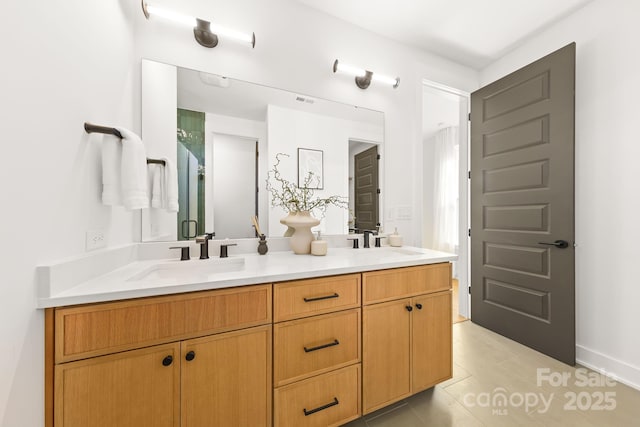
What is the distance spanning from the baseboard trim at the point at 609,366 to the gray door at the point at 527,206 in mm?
138

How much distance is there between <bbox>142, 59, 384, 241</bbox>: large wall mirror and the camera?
1477 millimetres

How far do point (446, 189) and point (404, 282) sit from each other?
11.8 ft

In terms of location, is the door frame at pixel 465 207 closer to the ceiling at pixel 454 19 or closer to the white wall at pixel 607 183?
the ceiling at pixel 454 19

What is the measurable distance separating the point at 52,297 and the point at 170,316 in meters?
0.33

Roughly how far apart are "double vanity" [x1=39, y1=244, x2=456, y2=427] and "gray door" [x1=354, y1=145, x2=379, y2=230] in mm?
713

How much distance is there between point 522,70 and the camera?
2104 millimetres

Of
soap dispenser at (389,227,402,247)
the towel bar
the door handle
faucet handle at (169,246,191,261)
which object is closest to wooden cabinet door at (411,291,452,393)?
soap dispenser at (389,227,402,247)

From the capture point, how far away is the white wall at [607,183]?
1.66 m

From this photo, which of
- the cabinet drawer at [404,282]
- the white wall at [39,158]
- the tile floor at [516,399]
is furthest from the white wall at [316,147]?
the tile floor at [516,399]

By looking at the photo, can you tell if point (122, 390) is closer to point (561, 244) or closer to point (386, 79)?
point (386, 79)

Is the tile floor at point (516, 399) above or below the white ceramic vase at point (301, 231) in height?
below

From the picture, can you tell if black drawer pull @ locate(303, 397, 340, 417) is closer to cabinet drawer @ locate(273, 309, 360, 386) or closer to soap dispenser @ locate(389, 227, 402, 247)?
cabinet drawer @ locate(273, 309, 360, 386)

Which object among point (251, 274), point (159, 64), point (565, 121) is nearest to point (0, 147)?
point (251, 274)

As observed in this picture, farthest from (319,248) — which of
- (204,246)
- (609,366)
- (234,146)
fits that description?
(609,366)
